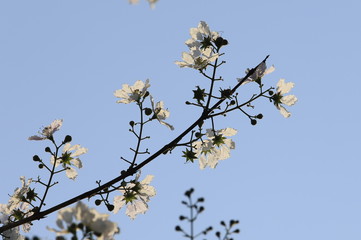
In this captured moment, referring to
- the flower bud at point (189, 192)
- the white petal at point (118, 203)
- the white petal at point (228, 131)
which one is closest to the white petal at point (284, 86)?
the white petal at point (228, 131)

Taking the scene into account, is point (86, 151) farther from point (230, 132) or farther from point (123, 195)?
point (230, 132)

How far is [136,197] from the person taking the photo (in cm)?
442

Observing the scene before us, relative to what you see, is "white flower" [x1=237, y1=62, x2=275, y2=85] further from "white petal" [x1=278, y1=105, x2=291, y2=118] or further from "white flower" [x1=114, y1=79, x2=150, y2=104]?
"white flower" [x1=114, y1=79, x2=150, y2=104]

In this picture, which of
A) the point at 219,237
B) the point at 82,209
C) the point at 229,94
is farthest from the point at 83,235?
the point at 229,94

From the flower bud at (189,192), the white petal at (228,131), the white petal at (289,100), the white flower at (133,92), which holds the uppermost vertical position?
the white flower at (133,92)

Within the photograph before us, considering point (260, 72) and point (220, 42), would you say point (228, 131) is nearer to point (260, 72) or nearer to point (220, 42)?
point (260, 72)

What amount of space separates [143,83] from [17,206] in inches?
48.8

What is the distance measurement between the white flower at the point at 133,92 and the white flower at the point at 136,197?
537mm

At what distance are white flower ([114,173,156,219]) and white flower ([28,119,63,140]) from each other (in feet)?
2.08

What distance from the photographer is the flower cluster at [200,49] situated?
14.1 feet

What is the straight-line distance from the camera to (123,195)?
4414 mm

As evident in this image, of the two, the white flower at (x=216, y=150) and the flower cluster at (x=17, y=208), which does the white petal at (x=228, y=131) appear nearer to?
the white flower at (x=216, y=150)

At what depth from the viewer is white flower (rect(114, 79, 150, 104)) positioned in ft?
14.6

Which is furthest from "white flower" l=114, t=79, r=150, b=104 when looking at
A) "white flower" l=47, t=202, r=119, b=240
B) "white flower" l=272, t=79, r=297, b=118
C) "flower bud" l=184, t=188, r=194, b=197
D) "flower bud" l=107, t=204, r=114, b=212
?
"white flower" l=47, t=202, r=119, b=240
